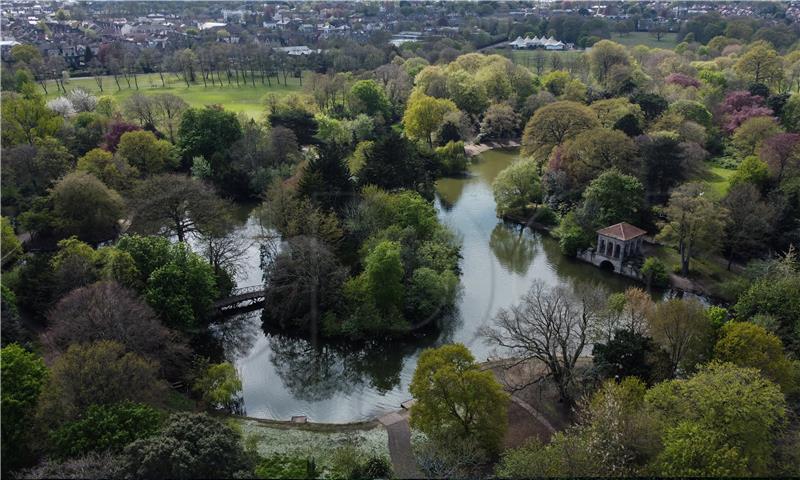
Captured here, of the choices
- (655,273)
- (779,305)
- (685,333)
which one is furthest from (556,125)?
(685,333)

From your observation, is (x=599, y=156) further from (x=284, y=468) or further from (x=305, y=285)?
(x=284, y=468)

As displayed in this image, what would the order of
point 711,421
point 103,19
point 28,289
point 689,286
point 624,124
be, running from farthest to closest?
point 103,19 < point 624,124 < point 689,286 < point 28,289 < point 711,421

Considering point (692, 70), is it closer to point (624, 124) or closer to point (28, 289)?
point (624, 124)

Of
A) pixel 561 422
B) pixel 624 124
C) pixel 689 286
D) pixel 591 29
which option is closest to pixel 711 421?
pixel 561 422

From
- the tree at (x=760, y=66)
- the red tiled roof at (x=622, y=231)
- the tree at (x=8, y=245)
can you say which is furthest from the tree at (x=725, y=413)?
the tree at (x=760, y=66)

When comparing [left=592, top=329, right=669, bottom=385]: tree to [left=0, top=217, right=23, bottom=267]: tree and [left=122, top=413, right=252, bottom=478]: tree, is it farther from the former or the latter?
[left=0, top=217, right=23, bottom=267]: tree

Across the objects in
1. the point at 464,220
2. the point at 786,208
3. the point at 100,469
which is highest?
the point at 100,469

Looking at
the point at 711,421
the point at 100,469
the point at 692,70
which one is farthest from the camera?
the point at 692,70
